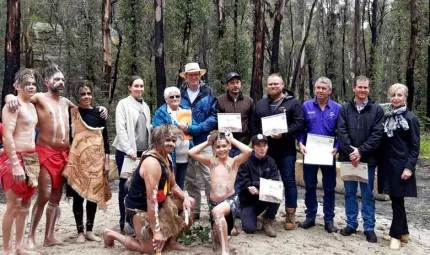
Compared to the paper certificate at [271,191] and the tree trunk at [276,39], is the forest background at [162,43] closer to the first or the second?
the tree trunk at [276,39]

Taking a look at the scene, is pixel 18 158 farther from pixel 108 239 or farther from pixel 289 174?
pixel 289 174

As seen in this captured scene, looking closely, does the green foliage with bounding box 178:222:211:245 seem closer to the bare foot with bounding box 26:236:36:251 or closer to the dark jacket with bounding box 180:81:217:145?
the dark jacket with bounding box 180:81:217:145

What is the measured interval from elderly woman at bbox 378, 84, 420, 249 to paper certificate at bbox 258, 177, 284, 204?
1.29 meters

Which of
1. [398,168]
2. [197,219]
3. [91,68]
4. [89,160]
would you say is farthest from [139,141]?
[91,68]

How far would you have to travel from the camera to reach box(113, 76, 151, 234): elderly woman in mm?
4648

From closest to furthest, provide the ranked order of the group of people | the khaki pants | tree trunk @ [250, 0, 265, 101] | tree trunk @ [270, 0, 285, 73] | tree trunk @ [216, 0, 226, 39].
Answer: the group of people, the khaki pants, tree trunk @ [250, 0, 265, 101], tree trunk @ [270, 0, 285, 73], tree trunk @ [216, 0, 226, 39]

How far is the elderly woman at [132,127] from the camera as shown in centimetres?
465

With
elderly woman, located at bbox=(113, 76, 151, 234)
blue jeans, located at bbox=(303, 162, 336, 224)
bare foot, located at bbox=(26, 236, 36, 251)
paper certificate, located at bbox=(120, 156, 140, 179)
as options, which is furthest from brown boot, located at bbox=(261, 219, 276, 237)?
bare foot, located at bbox=(26, 236, 36, 251)

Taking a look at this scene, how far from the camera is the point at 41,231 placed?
17.3ft

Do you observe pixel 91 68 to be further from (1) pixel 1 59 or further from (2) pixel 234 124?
(2) pixel 234 124

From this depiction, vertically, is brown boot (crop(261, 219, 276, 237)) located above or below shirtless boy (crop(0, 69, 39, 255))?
below

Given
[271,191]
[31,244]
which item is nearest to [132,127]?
[31,244]

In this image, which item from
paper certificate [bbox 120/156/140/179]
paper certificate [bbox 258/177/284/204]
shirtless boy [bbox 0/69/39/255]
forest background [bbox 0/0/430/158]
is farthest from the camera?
forest background [bbox 0/0/430/158]

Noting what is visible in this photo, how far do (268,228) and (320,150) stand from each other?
3.93ft
